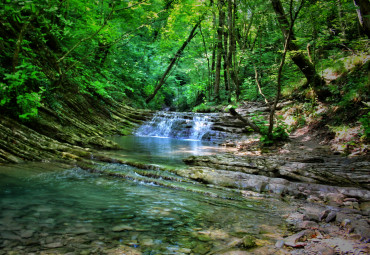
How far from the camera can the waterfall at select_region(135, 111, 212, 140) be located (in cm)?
1448

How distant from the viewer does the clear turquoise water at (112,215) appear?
2189 millimetres

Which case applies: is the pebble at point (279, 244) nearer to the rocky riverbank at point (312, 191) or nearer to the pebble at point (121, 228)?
the rocky riverbank at point (312, 191)

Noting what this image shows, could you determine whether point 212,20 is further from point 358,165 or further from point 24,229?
point 24,229

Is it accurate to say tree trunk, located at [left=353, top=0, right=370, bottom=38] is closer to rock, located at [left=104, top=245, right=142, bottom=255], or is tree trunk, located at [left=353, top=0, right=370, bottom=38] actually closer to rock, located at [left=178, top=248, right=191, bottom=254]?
rock, located at [left=178, top=248, right=191, bottom=254]

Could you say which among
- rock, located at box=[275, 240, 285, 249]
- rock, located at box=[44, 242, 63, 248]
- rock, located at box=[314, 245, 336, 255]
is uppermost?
rock, located at box=[314, 245, 336, 255]

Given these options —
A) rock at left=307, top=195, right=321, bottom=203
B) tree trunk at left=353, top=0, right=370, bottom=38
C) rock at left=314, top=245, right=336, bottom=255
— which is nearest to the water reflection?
rock at left=307, top=195, right=321, bottom=203

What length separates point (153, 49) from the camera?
69.0 ft

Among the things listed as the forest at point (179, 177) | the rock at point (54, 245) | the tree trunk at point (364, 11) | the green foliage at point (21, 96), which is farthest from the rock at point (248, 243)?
the tree trunk at point (364, 11)

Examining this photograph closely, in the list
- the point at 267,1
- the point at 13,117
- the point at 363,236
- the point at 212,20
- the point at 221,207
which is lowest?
the point at 221,207

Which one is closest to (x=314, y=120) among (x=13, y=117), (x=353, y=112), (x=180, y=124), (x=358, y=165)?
(x=353, y=112)

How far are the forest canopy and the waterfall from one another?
251cm

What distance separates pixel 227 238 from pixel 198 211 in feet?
2.96

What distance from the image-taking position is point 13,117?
19.7 ft

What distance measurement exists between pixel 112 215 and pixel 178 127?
12.3 metres
